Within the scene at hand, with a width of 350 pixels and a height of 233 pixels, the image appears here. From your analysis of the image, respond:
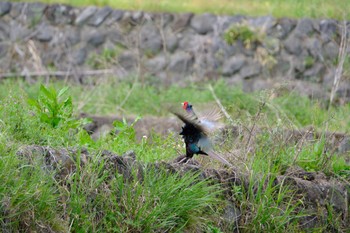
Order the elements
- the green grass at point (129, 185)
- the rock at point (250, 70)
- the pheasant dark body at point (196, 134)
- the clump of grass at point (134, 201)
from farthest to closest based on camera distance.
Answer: the rock at point (250, 70)
the pheasant dark body at point (196, 134)
the clump of grass at point (134, 201)
the green grass at point (129, 185)

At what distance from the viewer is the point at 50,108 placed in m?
8.21

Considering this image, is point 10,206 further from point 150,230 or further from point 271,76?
point 271,76

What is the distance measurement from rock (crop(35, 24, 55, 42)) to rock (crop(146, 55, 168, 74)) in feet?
6.67

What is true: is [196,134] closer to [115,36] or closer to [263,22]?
[263,22]

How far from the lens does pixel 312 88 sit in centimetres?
1625

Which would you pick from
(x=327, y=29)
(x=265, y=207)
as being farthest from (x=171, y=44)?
(x=265, y=207)

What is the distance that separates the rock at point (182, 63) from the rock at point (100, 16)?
1.62 meters

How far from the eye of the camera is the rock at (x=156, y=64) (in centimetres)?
1728

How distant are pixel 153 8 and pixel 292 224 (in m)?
10.1

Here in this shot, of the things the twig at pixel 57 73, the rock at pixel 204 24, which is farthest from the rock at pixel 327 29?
the twig at pixel 57 73

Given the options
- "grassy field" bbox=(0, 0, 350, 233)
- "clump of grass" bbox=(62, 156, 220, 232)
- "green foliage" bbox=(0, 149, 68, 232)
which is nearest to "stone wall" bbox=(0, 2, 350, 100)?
"grassy field" bbox=(0, 0, 350, 233)

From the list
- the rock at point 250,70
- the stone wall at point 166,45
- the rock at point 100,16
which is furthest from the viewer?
the rock at point 100,16

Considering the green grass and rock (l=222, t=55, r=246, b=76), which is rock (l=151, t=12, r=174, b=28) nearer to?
rock (l=222, t=55, r=246, b=76)

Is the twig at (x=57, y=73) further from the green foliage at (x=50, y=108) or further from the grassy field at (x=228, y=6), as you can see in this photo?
the green foliage at (x=50, y=108)
